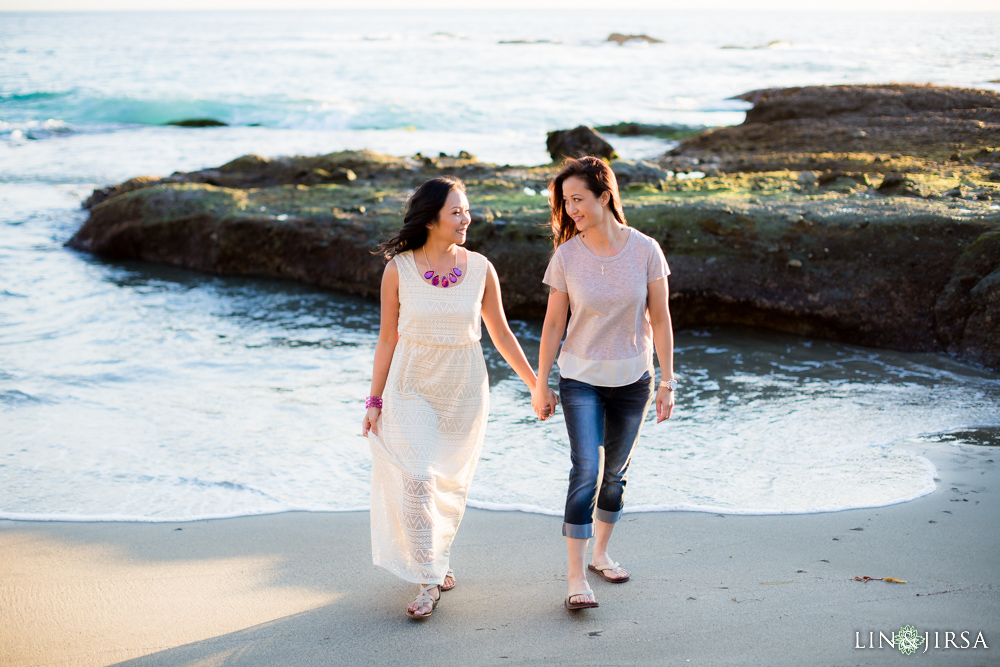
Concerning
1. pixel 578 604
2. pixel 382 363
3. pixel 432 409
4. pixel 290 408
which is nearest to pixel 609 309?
pixel 432 409

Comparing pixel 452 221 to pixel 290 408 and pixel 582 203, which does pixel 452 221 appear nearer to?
pixel 582 203

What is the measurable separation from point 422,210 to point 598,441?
1214 millimetres

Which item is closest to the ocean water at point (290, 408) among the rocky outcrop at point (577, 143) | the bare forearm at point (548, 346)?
the bare forearm at point (548, 346)

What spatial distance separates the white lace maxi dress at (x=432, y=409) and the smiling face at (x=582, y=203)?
48 cm

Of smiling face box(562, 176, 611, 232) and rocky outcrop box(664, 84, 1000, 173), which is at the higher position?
rocky outcrop box(664, 84, 1000, 173)

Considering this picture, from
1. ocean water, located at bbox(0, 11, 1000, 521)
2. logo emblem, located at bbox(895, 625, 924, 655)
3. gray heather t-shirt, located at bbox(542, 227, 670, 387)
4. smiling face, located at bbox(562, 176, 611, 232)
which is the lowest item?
ocean water, located at bbox(0, 11, 1000, 521)

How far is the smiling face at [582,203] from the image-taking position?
10.9 ft

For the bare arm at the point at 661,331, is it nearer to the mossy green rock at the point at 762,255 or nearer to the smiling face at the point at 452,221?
the smiling face at the point at 452,221

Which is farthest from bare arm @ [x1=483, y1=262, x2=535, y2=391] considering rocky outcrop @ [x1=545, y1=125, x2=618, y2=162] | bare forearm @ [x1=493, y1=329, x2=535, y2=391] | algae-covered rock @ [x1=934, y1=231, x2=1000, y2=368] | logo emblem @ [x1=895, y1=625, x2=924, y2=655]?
rocky outcrop @ [x1=545, y1=125, x2=618, y2=162]

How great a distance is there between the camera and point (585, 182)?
10.9 feet

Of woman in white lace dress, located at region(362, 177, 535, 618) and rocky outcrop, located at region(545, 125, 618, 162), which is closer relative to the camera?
woman in white lace dress, located at region(362, 177, 535, 618)

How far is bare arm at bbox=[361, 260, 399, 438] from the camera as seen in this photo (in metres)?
3.45

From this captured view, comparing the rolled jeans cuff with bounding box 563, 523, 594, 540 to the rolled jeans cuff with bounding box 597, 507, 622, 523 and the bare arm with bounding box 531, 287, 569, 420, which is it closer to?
the rolled jeans cuff with bounding box 597, 507, 622, 523

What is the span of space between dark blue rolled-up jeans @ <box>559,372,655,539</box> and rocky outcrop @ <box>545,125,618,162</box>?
10.3 m
